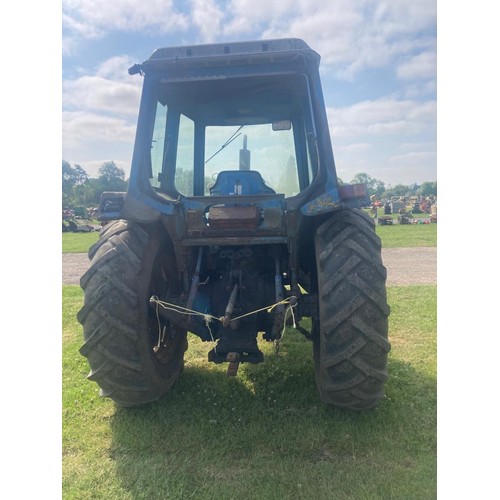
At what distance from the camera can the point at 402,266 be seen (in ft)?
33.6

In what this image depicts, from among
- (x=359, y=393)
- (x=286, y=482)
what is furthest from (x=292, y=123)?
(x=286, y=482)

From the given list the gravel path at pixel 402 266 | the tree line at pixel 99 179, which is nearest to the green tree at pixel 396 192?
the gravel path at pixel 402 266

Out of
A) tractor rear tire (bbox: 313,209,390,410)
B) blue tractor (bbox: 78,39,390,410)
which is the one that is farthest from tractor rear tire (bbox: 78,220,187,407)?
tractor rear tire (bbox: 313,209,390,410)

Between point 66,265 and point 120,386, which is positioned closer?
point 120,386

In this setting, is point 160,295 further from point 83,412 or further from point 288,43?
point 288,43

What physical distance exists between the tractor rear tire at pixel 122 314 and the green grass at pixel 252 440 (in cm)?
32

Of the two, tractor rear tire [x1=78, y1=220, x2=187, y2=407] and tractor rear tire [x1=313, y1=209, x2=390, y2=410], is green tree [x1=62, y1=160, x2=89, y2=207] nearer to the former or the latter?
tractor rear tire [x1=78, y1=220, x2=187, y2=407]

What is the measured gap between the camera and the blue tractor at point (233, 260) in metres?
2.70

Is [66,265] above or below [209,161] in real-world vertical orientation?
below

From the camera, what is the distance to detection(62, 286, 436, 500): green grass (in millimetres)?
2441

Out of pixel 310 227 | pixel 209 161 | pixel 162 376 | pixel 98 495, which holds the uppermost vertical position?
pixel 209 161

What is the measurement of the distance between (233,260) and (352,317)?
1147mm

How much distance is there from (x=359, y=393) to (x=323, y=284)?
2.44 ft

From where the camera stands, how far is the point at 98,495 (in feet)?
7.99
